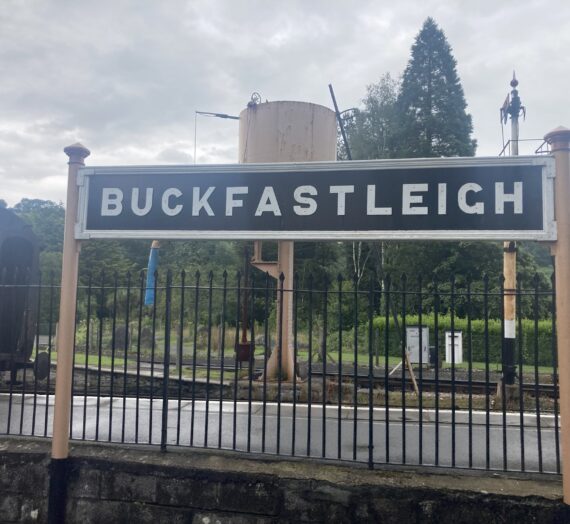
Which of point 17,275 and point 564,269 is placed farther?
point 17,275

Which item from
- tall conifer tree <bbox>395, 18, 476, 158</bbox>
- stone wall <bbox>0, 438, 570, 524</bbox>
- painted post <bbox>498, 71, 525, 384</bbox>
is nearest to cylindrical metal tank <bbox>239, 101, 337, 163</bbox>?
painted post <bbox>498, 71, 525, 384</bbox>

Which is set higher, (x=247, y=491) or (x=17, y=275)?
(x=17, y=275)

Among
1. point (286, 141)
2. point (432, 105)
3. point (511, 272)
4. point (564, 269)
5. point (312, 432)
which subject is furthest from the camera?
point (432, 105)

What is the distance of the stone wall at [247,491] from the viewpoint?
3500mm

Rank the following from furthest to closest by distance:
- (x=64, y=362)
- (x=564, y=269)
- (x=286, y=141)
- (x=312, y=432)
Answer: (x=286, y=141), (x=312, y=432), (x=64, y=362), (x=564, y=269)

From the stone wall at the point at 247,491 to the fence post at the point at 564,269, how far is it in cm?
48

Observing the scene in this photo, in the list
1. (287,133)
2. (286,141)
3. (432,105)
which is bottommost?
(286,141)

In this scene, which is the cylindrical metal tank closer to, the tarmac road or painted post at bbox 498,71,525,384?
painted post at bbox 498,71,525,384

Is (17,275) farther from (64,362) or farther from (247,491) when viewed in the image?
(247,491)

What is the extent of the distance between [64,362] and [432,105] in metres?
35.6

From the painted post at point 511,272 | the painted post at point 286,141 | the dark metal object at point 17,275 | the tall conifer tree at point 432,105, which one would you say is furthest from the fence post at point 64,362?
the tall conifer tree at point 432,105

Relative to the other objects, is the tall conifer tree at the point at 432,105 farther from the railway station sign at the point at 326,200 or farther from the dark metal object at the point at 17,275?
the railway station sign at the point at 326,200

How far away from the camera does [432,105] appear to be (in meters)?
35.2

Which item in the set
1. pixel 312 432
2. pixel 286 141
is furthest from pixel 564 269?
pixel 286 141
